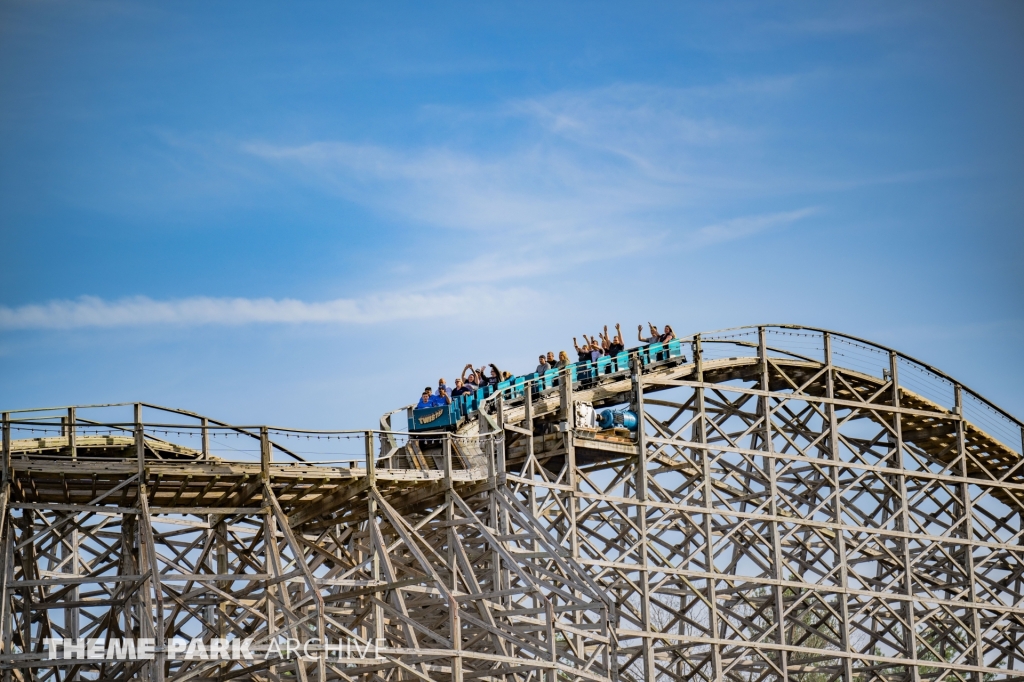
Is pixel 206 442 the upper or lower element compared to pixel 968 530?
upper

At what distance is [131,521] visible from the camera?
25609 millimetres

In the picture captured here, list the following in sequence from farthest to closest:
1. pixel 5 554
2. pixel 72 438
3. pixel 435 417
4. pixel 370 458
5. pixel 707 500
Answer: pixel 707 500, pixel 435 417, pixel 72 438, pixel 370 458, pixel 5 554

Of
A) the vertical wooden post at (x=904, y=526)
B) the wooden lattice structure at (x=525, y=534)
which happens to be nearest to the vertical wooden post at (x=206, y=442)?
the wooden lattice structure at (x=525, y=534)

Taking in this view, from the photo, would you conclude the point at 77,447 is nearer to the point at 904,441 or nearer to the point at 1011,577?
the point at 904,441

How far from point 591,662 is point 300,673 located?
6.68 m

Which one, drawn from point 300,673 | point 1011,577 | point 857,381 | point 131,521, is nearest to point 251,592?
point 131,521

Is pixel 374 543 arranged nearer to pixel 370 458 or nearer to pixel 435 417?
pixel 370 458

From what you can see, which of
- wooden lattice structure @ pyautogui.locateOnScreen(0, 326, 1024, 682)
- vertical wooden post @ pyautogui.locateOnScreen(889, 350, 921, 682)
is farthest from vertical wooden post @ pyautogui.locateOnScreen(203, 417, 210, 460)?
vertical wooden post @ pyautogui.locateOnScreen(889, 350, 921, 682)

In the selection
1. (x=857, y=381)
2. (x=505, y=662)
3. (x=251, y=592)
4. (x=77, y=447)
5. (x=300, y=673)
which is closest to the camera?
(x=300, y=673)

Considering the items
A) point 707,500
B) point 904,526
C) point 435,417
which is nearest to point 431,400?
point 435,417

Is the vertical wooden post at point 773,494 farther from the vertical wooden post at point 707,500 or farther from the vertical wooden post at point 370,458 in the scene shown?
the vertical wooden post at point 370,458

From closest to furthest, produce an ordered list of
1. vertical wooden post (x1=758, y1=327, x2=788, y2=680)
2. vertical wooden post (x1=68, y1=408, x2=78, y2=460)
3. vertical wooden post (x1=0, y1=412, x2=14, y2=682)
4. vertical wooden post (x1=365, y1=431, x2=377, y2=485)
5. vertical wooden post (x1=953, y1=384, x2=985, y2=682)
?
vertical wooden post (x1=0, y1=412, x2=14, y2=682)
vertical wooden post (x1=365, y1=431, x2=377, y2=485)
vertical wooden post (x1=68, y1=408, x2=78, y2=460)
vertical wooden post (x1=758, y1=327, x2=788, y2=680)
vertical wooden post (x1=953, y1=384, x2=985, y2=682)

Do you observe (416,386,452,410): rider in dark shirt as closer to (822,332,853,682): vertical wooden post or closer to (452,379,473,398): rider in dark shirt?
(452,379,473,398): rider in dark shirt

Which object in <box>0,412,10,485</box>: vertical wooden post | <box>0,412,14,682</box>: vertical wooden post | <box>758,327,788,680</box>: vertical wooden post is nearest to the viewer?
<box>0,412,14,682</box>: vertical wooden post
